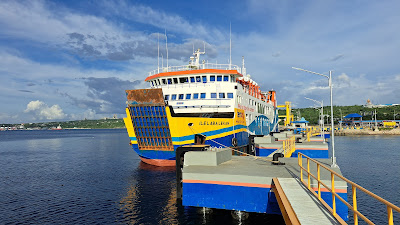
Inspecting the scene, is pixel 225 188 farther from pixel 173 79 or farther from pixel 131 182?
pixel 173 79

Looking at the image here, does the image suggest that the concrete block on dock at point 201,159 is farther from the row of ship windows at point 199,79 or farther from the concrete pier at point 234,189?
the row of ship windows at point 199,79

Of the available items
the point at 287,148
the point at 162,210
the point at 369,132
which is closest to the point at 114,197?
the point at 162,210

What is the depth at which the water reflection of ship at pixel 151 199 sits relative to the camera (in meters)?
15.6

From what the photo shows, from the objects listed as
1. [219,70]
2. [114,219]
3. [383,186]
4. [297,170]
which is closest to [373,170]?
[383,186]

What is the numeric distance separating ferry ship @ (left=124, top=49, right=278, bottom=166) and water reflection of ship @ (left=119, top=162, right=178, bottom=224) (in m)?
2.85

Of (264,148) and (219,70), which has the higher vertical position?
(219,70)

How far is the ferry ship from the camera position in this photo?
85.8ft

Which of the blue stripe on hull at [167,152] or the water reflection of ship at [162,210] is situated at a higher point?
the blue stripe on hull at [167,152]

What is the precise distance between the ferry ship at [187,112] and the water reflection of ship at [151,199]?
2846 millimetres

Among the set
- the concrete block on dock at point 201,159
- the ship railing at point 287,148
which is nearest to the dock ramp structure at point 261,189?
the concrete block on dock at point 201,159

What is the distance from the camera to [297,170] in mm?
13867

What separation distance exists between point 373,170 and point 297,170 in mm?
22310

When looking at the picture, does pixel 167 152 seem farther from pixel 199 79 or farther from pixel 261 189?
pixel 261 189

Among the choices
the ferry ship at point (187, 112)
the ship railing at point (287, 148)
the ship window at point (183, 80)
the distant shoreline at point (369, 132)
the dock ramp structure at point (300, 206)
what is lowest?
the distant shoreline at point (369, 132)
